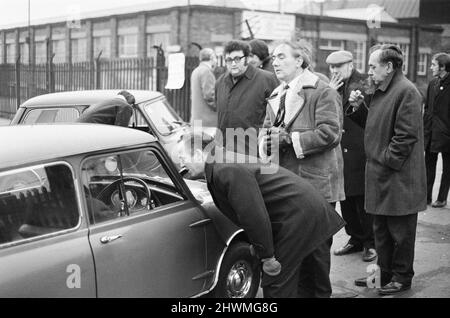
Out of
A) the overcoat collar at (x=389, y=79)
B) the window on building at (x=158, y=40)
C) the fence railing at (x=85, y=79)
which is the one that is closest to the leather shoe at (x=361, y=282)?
the overcoat collar at (x=389, y=79)

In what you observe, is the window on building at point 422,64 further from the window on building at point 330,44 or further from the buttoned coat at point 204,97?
the buttoned coat at point 204,97

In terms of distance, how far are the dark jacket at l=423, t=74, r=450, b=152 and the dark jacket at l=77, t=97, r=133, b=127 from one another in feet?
14.5

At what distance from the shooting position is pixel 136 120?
735 centimetres

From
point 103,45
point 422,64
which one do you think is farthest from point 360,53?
point 103,45

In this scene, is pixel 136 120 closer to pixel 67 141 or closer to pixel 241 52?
pixel 241 52

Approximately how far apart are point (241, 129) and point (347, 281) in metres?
1.90

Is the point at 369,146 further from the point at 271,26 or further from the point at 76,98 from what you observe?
the point at 271,26

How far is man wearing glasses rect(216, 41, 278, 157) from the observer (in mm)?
6008

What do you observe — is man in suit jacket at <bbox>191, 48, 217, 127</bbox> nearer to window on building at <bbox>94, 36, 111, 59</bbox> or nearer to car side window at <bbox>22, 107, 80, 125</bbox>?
car side window at <bbox>22, 107, 80, 125</bbox>

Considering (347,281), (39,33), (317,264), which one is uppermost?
(39,33)

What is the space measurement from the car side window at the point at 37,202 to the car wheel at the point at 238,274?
1.35 metres

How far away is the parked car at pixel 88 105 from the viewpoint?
7059 mm

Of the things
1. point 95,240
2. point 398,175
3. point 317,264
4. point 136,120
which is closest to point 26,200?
point 95,240

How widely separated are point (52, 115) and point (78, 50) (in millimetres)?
27552
